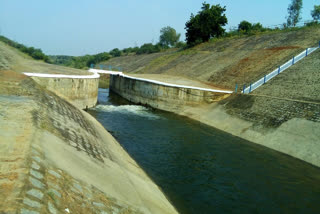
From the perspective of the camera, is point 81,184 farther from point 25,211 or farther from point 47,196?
point 25,211

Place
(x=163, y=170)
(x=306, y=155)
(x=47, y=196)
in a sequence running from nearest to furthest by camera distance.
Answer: (x=47, y=196), (x=163, y=170), (x=306, y=155)

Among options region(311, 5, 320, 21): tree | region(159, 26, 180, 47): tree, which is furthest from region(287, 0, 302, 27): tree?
region(159, 26, 180, 47): tree

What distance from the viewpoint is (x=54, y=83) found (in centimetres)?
2025

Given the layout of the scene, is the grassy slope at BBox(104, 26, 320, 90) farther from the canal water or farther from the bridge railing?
the canal water

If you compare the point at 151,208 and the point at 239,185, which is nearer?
the point at 151,208

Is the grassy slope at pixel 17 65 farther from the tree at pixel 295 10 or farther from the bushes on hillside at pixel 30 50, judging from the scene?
the tree at pixel 295 10

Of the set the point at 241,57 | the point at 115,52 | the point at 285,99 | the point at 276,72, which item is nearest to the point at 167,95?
the point at 276,72

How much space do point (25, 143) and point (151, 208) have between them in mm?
3438

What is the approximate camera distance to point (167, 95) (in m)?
28.9

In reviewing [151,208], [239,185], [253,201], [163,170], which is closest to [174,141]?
[163,170]

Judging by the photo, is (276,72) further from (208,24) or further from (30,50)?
(30,50)

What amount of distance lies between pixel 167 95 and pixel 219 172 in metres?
17.4

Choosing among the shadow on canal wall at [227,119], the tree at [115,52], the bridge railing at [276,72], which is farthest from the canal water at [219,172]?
the tree at [115,52]

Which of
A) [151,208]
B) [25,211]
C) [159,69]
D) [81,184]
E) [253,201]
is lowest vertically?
[253,201]
